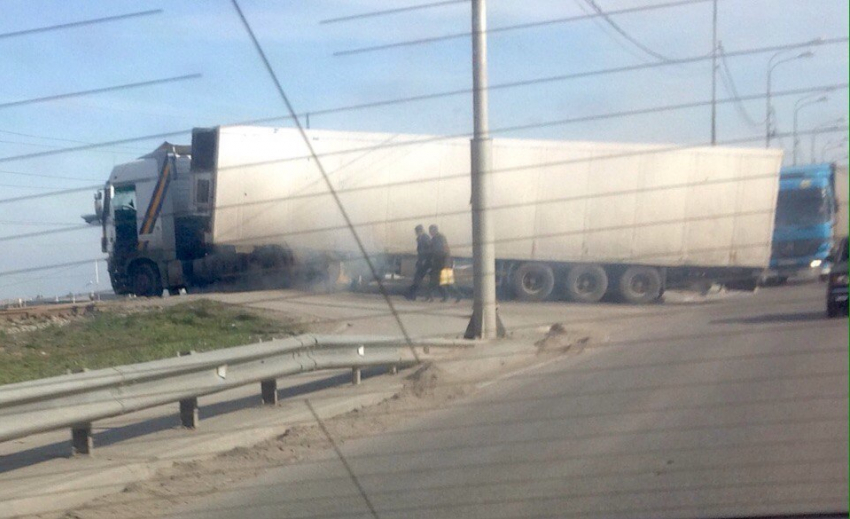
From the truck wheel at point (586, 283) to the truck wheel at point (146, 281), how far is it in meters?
7.02

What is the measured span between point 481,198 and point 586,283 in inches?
188

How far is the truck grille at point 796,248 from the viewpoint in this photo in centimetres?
311

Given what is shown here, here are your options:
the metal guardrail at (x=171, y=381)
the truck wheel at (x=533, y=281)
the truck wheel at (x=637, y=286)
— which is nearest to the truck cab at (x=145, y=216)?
the metal guardrail at (x=171, y=381)

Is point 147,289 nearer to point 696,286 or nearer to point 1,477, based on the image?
point 1,477

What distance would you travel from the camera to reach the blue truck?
9.73 feet

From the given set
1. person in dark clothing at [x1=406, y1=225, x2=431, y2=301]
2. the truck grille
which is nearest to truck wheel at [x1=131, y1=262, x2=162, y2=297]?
person in dark clothing at [x1=406, y1=225, x2=431, y2=301]

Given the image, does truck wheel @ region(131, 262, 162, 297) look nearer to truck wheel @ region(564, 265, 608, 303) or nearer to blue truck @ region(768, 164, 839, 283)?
truck wheel @ region(564, 265, 608, 303)

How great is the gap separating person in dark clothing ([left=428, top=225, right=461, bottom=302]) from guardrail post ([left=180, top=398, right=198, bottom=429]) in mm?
3091

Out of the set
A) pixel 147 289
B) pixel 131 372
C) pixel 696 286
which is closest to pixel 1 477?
pixel 131 372

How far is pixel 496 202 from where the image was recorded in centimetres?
371

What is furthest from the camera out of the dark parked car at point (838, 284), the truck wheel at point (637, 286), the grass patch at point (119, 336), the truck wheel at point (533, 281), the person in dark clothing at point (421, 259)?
the grass patch at point (119, 336)

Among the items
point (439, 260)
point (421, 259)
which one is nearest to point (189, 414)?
point (439, 260)

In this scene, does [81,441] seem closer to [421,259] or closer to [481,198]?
[421,259]

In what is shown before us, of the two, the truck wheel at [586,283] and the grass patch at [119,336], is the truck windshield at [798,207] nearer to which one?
the truck wheel at [586,283]
